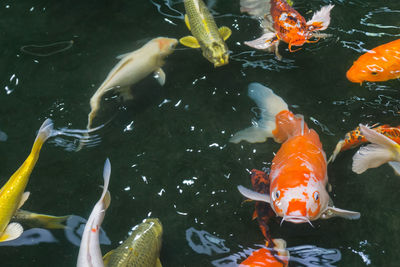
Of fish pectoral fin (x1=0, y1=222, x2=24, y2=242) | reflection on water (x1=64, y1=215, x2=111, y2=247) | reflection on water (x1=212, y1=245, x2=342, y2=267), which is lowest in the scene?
reflection on water (x1=212, y1=245, x2=342, y2=267)

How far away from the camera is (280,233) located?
268cm

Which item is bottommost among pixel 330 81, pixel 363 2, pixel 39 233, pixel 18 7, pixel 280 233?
pixel 280 233

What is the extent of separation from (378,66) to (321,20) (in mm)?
769

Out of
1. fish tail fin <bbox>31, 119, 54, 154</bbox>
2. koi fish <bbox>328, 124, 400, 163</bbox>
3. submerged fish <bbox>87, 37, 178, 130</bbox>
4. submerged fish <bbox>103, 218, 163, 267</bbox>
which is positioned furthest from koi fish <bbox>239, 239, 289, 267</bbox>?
submerged fish <bbox>87, 37, 178, 130</bbox>

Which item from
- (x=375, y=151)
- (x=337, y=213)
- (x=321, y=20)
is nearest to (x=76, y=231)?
(x=337, y=213)

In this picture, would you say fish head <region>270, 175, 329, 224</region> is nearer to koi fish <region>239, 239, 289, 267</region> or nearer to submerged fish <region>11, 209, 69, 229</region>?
koi fish <region>239, 239, 289, 267</region>

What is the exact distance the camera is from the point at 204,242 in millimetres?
2705

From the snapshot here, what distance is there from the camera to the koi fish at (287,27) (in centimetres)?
344

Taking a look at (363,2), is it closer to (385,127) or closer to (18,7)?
(385,127)

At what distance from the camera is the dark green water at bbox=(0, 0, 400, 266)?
2.73 metres

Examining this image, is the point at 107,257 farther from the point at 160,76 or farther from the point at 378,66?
the point at 378,66

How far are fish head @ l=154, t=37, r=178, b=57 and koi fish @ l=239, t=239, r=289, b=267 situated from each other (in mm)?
2007

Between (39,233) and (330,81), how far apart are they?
2.62m

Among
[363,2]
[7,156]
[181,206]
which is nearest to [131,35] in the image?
[7,156]
